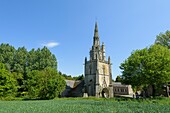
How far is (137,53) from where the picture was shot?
4156cm

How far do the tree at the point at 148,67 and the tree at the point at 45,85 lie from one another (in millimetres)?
18370

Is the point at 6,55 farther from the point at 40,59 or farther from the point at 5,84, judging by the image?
the point at 5,84

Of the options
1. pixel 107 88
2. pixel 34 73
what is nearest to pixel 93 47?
pixel 107 88

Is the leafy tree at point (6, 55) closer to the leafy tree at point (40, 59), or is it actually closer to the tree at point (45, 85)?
the leafy tree at point (40, 59)

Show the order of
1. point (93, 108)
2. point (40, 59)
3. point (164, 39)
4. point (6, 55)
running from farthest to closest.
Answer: point (40, 59)
point (6, 55)
point (164, 39)
point (93, 108)

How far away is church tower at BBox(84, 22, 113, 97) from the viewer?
65.2 metres

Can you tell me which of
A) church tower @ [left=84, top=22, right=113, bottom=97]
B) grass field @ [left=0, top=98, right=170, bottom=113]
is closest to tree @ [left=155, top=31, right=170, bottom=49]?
grass field @ [left=0, top=98, right=170, bottom=113]

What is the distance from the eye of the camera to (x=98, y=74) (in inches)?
2589

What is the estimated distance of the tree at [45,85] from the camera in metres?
48.6

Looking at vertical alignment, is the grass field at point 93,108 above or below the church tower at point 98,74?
below

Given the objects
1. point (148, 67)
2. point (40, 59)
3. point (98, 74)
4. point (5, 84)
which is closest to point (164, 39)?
point (148, 67)

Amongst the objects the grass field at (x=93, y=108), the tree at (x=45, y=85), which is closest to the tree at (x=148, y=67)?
the grass field at (x=93, y=108)

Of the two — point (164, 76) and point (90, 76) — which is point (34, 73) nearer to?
point (90, 76)

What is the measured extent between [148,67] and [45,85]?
2757cm
